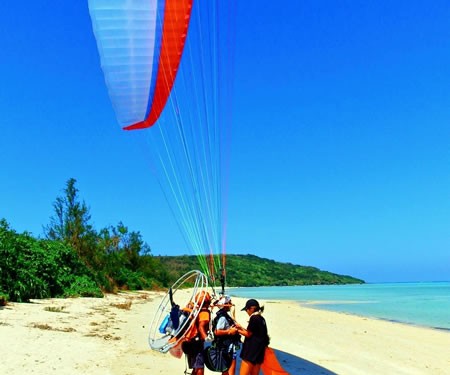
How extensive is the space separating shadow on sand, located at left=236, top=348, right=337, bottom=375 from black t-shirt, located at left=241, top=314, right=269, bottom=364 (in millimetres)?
1659

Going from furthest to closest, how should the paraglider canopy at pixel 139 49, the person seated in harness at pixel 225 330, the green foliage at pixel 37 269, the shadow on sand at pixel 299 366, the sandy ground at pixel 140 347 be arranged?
the green foliage at pixel 37 269 < the shadow on sand at pixel 299 366 < the paraglider canopy at pixel 139 49 < the sandy ground at pixel 140 347 < the person seated in harness at pixel 225 330

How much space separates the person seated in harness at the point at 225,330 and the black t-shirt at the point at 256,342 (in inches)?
6.1

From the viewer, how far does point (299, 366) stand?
7.12 m

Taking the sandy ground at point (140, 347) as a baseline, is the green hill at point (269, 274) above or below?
above

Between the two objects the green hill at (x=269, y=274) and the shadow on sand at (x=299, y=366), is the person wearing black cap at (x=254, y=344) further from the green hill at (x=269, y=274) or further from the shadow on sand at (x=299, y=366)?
the green hill at (x=269, y=274)

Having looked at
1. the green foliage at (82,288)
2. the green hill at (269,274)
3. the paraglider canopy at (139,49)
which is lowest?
the green foliage at (82,288)

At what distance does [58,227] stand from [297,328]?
15.8m

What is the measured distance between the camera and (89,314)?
1201 centimetres

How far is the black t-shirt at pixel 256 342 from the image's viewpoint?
17.0 ft

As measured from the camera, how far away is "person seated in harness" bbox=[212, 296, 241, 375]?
5.15 meters

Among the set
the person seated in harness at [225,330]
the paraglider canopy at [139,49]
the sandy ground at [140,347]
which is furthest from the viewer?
the paraglider canopy at [139,49]

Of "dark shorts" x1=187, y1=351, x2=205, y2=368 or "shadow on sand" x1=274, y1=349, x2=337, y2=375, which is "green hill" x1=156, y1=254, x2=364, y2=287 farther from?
"dark shorts" x1=187, y1=351, x2=205, y2=368

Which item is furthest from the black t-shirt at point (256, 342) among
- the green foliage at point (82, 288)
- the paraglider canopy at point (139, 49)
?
the green foliage at point (82, 288)

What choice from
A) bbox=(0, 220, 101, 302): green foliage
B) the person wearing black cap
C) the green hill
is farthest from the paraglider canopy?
the green hill
